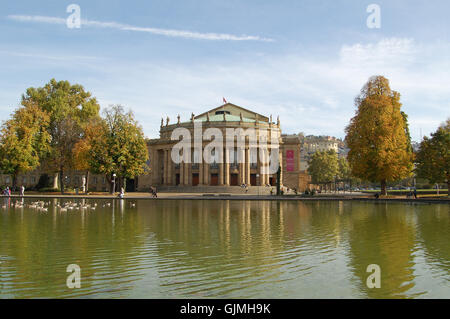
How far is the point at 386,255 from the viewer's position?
13750mm

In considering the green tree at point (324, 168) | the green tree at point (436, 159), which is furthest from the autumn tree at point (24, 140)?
the green tree at point (324, 168)

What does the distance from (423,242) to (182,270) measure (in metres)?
11.0

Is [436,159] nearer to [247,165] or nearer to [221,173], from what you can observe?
[247,165]

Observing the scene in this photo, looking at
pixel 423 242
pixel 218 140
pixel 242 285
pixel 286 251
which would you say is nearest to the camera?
pixel 242 285

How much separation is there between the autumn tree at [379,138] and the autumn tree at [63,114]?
152 ft

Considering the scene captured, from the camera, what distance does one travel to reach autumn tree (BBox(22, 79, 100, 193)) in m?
70.5

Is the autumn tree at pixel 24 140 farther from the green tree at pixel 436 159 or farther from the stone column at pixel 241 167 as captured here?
the green tree at pixel 436 159

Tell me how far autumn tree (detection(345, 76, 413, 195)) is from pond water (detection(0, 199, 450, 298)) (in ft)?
115

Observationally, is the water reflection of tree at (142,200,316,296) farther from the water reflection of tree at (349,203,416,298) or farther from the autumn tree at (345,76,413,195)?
the autumn tree at (345,76,413,195)

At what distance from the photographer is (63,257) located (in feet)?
42.4

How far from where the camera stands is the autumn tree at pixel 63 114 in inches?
2776

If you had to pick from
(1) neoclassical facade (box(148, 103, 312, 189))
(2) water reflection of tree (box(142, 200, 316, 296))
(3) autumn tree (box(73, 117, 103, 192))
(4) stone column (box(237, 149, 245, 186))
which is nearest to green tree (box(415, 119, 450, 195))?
(1) neoclassical facade (box(148, 103, 312, 189))
